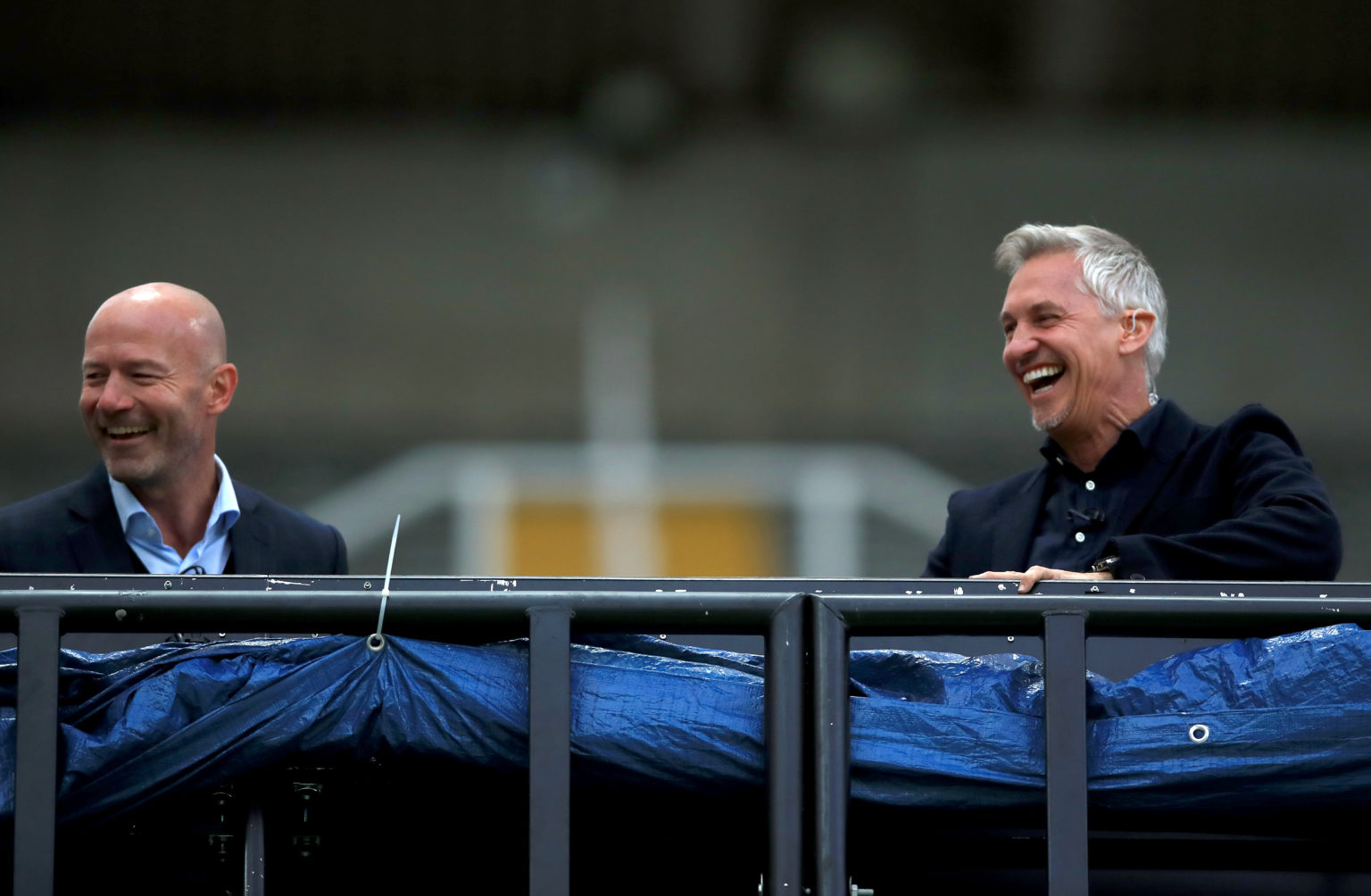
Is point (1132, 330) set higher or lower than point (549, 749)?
higher

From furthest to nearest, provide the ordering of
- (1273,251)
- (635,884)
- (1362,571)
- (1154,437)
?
1. (1273,251)
2. (1362,571)
3. (1154,437)
4. (635,884)

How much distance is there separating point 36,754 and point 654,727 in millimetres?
657

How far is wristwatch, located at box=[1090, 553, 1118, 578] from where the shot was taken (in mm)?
2340

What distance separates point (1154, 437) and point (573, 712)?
1268mm

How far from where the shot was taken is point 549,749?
183cm

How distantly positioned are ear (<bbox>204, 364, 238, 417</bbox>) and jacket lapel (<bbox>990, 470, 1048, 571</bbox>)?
1.34 m

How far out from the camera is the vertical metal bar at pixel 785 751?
183cm

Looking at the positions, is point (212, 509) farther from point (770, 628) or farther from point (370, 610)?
point (770, 628)

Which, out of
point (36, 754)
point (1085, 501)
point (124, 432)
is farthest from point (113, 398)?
point (1085, 501)

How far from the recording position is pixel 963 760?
1925 millimetres

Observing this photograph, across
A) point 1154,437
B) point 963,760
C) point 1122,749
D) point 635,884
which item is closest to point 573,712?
point 635,884

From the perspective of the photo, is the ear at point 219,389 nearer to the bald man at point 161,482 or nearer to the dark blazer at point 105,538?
the bald man at point 161,482

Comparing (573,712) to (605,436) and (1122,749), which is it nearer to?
(1122,749)

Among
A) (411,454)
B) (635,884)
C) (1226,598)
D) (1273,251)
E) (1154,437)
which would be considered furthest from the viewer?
(1273,251)
